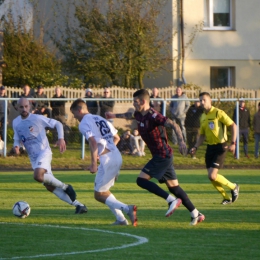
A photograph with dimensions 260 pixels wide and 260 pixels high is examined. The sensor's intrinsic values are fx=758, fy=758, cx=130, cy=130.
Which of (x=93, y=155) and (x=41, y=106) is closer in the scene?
(x=93, y=155)

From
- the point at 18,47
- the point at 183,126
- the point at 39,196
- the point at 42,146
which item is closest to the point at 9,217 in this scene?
the point at 42,146

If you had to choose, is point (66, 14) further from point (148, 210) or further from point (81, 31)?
point (148, 210)

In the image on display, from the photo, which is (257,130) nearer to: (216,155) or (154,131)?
(216,155)

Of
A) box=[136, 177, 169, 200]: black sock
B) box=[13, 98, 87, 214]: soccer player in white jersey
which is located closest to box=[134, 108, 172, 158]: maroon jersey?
box=[136, 177, 169, 200]: black sock

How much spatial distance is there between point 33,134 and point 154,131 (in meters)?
2.60

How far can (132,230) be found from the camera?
34.2ft

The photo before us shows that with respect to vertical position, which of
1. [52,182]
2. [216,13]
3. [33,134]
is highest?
[216,13]

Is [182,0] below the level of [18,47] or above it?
above

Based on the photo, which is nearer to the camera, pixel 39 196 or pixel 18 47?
pixel 39 196

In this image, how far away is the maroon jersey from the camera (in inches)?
433

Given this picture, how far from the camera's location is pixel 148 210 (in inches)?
516

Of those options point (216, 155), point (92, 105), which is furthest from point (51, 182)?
point (92, 105)

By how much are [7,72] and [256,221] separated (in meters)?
22.4

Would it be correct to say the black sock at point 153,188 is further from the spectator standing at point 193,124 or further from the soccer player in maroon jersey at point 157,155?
the spectator standing at point 193,124
